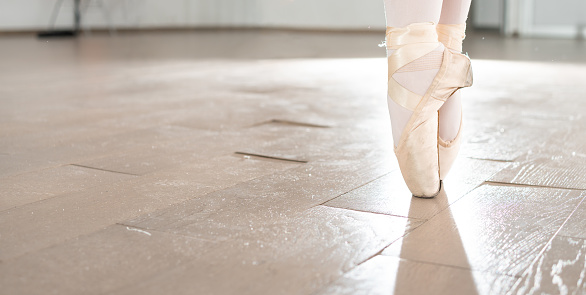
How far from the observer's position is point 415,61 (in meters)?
0.93

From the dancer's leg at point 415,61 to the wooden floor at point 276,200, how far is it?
0.12 m

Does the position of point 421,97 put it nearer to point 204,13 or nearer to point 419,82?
point 419,82

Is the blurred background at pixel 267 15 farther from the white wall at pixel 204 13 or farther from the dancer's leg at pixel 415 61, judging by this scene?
the dancer's leg at pixel 415 61

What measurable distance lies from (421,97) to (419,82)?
0.07 feet

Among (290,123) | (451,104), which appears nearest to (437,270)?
(451,104)

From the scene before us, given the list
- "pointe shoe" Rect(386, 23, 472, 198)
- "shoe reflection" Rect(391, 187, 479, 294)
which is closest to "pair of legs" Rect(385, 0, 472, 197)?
"pointe shoe" Rect(386, 23, 472, 198)

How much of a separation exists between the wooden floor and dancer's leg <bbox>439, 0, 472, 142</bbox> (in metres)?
0.08

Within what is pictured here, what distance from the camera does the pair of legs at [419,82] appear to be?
0.92 meters

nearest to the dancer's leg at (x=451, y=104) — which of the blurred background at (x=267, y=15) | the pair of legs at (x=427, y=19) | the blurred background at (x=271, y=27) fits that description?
the pair of legs at (x=427, y=19)

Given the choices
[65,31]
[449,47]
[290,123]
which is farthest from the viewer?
[65,31]

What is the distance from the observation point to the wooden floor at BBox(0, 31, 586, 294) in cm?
67

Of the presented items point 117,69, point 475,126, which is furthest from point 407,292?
point 117,69

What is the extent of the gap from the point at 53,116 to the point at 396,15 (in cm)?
115

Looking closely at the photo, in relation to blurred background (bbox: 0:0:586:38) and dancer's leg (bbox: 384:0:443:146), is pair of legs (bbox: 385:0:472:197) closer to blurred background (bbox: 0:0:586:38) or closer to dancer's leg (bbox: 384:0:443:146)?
dancer's leg (bbox: 384:0:443:146)
